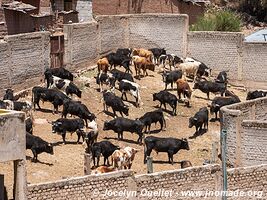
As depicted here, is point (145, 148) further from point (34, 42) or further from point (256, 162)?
point (34, 42)

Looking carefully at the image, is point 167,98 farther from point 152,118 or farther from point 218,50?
point 218,50

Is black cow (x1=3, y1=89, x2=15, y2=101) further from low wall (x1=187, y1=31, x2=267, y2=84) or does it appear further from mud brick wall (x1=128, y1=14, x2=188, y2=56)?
low wall (x1=187, y1=31, x2=267, y2=84)

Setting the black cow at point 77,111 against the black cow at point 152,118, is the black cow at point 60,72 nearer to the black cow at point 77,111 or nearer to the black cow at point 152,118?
the black cow at point 77,111

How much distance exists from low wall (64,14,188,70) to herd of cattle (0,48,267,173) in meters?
0.96

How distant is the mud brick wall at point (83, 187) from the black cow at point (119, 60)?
46.8ft

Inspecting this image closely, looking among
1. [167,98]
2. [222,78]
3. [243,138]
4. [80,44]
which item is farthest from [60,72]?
[243,138]

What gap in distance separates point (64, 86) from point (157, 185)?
10.6 meters

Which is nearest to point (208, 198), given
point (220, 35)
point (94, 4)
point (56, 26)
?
point (220, 35)

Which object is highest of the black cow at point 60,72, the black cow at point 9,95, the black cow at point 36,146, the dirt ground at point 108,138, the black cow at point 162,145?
the black cow at point 60,72

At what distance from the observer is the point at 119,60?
3225cm

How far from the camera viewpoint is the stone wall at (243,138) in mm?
22094

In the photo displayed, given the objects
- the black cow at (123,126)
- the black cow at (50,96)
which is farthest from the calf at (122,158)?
the black cow at (50,96)

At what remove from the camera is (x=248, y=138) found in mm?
22312

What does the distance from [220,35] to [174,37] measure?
2240mm
